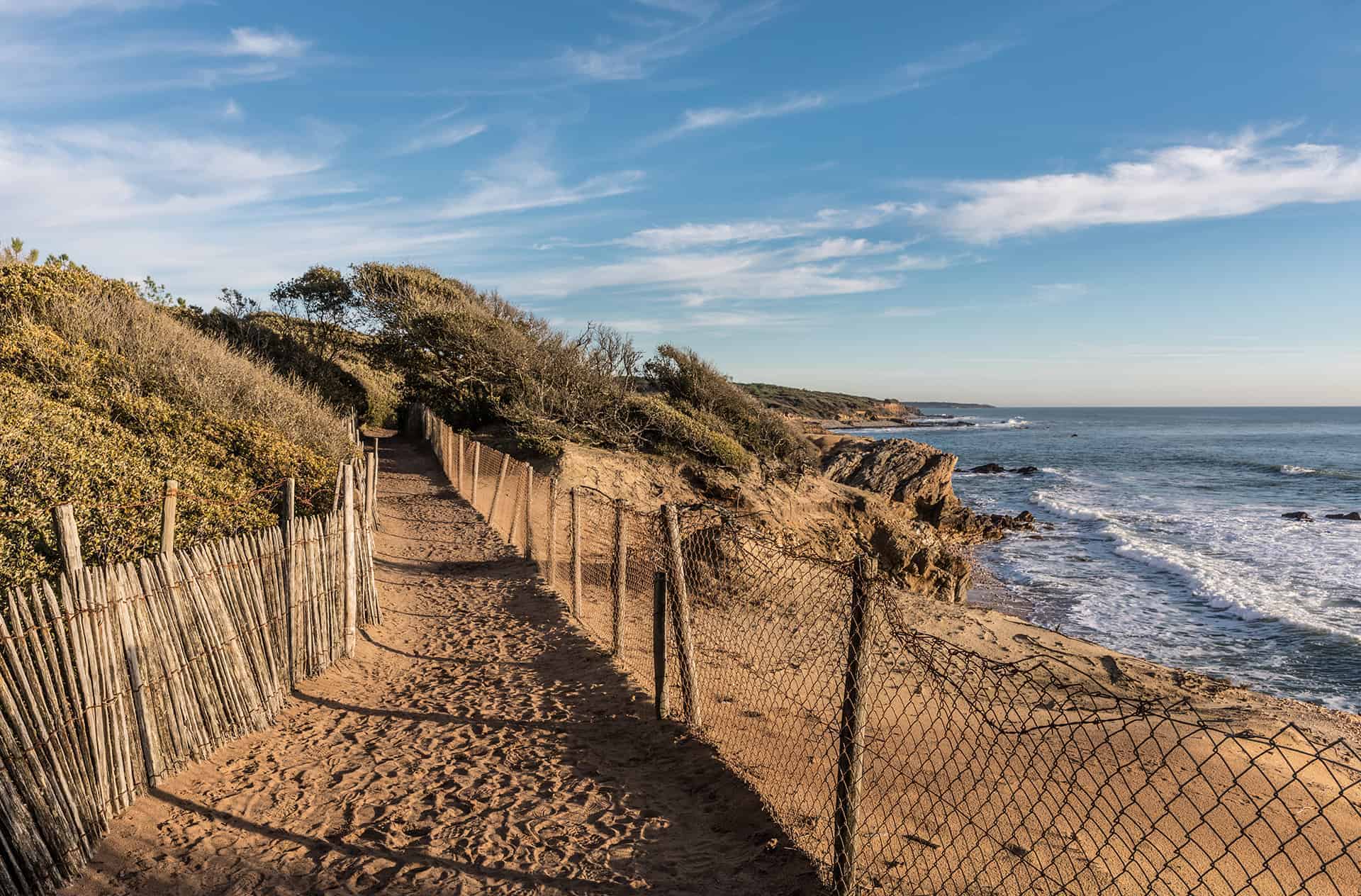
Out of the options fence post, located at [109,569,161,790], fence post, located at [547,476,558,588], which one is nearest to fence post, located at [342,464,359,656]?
fence post, located at [109,569,161,790]

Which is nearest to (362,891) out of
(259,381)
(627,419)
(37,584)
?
(37,584)

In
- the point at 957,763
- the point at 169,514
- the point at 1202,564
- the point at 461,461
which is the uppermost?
the point at 169,514

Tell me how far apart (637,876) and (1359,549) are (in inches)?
874

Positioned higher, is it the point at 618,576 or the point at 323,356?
the point at 323,356

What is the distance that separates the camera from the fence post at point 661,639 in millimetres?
5652

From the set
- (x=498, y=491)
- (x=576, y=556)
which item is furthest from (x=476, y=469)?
(x=576, y=556)

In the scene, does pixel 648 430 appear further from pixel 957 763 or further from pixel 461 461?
pixel 957 763

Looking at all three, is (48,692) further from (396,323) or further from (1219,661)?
(396,323)

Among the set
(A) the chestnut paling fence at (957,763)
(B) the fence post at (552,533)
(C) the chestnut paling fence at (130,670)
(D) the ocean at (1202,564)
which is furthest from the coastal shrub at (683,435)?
(C) the chestnut paling fence at (130,670)

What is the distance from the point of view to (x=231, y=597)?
207 inches

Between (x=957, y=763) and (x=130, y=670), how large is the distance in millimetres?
5204

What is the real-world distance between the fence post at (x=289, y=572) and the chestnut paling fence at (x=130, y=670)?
0.04 ft

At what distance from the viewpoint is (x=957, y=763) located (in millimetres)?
5445

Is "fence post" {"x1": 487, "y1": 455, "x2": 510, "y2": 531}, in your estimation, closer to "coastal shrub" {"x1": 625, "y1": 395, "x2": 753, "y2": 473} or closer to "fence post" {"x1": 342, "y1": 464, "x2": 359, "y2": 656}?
"coastal shrub" {"x1": 625, "y1": 395, "x2": 753, "y2": 473}
